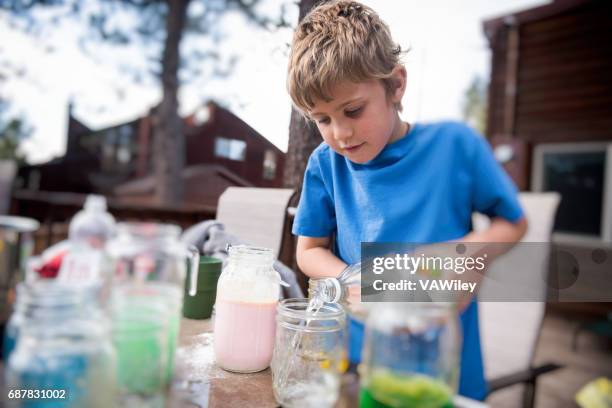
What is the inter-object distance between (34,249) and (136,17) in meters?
2.70

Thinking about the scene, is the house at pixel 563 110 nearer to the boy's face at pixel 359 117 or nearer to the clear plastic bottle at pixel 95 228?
the boy's face at pixel 359 117

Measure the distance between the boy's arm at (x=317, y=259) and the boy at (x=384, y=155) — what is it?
0.01 metres

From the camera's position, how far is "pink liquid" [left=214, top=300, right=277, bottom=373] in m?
0.62

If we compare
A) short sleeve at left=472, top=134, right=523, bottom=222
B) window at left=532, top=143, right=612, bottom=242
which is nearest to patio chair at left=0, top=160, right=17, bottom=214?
short sleeve at left=472, top=134, right=523, bottom=222

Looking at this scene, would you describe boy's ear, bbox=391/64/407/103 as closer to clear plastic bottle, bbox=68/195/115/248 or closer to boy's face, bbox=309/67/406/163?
boy's face, bbox=309/67/406/163

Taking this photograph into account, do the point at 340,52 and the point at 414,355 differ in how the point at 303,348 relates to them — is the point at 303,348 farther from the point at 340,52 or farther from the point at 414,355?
the point at 340,52

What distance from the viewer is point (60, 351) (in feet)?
1.20

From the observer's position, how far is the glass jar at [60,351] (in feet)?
1.19

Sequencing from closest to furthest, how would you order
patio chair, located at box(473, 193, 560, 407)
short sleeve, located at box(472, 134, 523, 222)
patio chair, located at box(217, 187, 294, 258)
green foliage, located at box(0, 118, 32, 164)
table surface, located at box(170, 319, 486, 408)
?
1. table surface, located at box(170, 319, 486, 408)
2. short sleeve, located at box(472, 134, 523, 222)
3. patio chair, located at box(217, 187, 294, 258)
4. patio chair, located at box(473, 193, 560, 407)
5. green foliage, located at box(0, 118, 32, 164)

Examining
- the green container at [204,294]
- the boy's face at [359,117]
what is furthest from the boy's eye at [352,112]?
the green container at [204,294]

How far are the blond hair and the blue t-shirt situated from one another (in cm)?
11

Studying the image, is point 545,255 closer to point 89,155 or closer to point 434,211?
point 434,211

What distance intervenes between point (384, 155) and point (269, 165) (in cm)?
25

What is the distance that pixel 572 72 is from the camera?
3.09 meters
